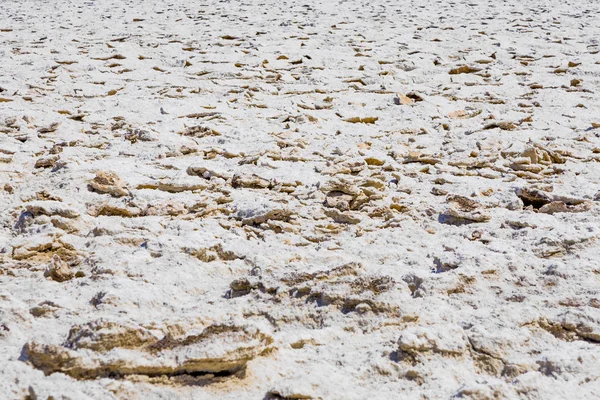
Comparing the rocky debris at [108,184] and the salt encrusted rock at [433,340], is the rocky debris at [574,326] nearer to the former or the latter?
the salt encrusted rock at [433,340]

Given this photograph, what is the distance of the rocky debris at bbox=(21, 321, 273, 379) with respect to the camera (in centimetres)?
131

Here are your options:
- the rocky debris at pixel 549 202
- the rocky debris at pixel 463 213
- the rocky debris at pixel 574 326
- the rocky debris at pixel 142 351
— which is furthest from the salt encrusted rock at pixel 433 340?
the rocky debris at pixel 549 202

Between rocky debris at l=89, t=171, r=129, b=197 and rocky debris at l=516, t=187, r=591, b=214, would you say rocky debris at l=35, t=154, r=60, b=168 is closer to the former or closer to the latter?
→ rocky debris at l=89, t=171, r=129, b=197

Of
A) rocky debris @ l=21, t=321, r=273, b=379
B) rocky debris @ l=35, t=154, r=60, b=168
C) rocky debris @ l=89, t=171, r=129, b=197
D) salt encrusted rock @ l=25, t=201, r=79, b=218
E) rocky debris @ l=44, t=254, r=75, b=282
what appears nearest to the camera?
rocky debris @ l=21, t=321, r=273, b=379

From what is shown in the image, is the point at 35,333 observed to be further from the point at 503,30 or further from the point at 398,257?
the point at 503,30

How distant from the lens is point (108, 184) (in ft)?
7.66

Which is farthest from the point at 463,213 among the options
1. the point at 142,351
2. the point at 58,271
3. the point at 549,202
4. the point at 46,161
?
the point at 46,161

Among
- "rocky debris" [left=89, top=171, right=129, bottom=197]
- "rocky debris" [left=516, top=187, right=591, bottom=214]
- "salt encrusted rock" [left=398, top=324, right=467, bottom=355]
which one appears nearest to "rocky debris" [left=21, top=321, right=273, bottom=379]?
"salt encrusted rock" [left=398, top=324, right=467, bottom=355]

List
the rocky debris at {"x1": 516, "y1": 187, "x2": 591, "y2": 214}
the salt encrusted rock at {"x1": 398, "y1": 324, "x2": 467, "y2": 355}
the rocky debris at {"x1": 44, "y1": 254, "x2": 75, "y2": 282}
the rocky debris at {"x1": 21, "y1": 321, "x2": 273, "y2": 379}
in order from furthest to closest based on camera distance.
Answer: the rocky debris at {"x1": 516, "y1": 187, "x2": 591, "y2": 214}
the rocky debris at {"x1": 44, "y1": 254, "x2": 75, "y2": 282}
the salt encrusted rock at {"x1": 398, "y1": 324, "x2": 467, "y2": 355}
the rocky debris at {"x1": 21, "y1": 321, "x2": 273, "y2": 379}

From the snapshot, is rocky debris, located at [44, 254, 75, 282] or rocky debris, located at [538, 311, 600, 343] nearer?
rocky debris, located at [538, 311, 600, 343]

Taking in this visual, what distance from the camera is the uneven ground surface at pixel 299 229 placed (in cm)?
138

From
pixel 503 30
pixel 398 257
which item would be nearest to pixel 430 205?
pixel 398 257

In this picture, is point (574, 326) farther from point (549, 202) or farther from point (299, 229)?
point (299, 229)

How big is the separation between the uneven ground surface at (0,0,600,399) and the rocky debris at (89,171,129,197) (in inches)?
0.4
